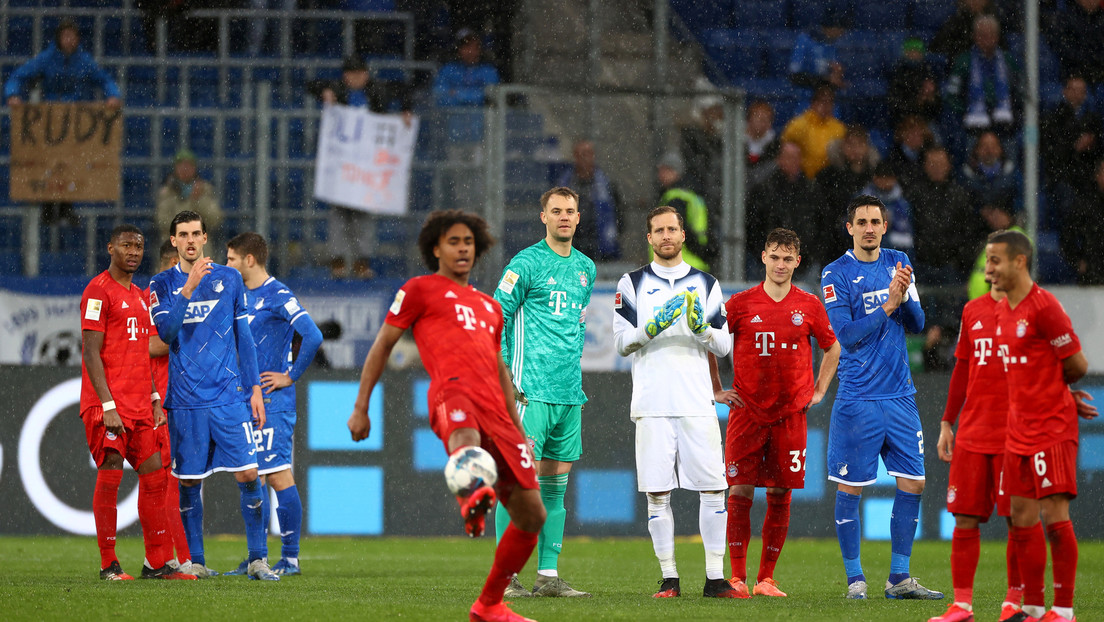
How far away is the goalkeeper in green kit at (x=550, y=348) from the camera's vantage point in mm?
7668

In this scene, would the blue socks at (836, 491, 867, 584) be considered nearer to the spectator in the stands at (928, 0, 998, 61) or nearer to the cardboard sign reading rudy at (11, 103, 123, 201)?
the cardboard sign reading rudy at (11, 103, 123, 201)

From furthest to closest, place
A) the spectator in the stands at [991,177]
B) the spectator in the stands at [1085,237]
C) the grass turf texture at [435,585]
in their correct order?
1. the spectator in the stands at [991,177]
2. the spectator in the stands at [1085,237]
3. the grass turf texture at [435,585]

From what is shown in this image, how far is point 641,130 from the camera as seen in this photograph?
14.9 m

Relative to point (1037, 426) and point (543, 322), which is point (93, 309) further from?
point (1037, 426)

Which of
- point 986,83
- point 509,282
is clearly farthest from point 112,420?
point 986,83

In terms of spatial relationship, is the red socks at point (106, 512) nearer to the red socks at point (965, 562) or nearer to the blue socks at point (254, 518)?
the blue socks at point (254, 518)

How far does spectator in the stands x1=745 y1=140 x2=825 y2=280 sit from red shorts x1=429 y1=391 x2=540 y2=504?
29.7ft

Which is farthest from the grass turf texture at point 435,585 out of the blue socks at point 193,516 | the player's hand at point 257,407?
the player's hand at point 257,407

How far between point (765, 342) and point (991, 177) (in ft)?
27.0

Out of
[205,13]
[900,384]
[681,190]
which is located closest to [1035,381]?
[900,384]

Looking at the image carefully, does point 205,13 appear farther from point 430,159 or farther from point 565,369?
point 565,369

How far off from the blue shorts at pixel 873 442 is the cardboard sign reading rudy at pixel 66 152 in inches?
358

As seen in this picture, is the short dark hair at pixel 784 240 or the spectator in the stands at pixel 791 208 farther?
the spectator in the stands at pixel 791 208

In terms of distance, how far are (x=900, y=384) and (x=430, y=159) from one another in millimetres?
7963
